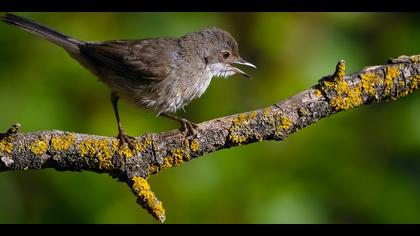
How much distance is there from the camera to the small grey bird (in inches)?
202

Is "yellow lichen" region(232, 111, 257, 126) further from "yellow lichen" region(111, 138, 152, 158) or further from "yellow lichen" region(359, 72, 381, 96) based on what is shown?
"yellow lichen" region(359, 72, 381, 96)

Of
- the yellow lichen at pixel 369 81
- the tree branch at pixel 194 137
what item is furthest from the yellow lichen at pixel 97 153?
the yellow lichen at pixel 369 81

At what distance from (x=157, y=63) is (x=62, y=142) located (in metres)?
1.47

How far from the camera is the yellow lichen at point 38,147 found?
13.1 ft

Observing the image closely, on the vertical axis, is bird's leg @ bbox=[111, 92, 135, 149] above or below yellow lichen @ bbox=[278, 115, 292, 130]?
above

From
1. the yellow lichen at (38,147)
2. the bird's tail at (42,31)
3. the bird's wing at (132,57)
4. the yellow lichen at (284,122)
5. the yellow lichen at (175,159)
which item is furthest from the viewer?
the bird's wing at (132,57)

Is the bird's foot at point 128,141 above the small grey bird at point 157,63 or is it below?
below

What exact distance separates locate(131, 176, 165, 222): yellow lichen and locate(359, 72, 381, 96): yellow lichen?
5.65 ft

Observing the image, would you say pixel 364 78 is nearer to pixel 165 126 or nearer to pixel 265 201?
pixel 265 201

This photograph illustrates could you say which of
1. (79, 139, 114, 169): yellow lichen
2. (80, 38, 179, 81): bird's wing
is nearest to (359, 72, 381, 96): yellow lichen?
(80, 38, 179, 81): bird's wing

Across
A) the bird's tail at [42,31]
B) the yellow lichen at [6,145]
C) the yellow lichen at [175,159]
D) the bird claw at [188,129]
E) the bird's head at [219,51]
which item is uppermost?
the bird's tail at [42,31]

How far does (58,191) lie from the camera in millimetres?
4707

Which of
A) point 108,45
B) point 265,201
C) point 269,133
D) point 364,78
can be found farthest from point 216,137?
point 108,45

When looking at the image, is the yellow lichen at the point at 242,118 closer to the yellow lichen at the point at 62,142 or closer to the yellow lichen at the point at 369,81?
the yellow lichen at the point at 369,81
